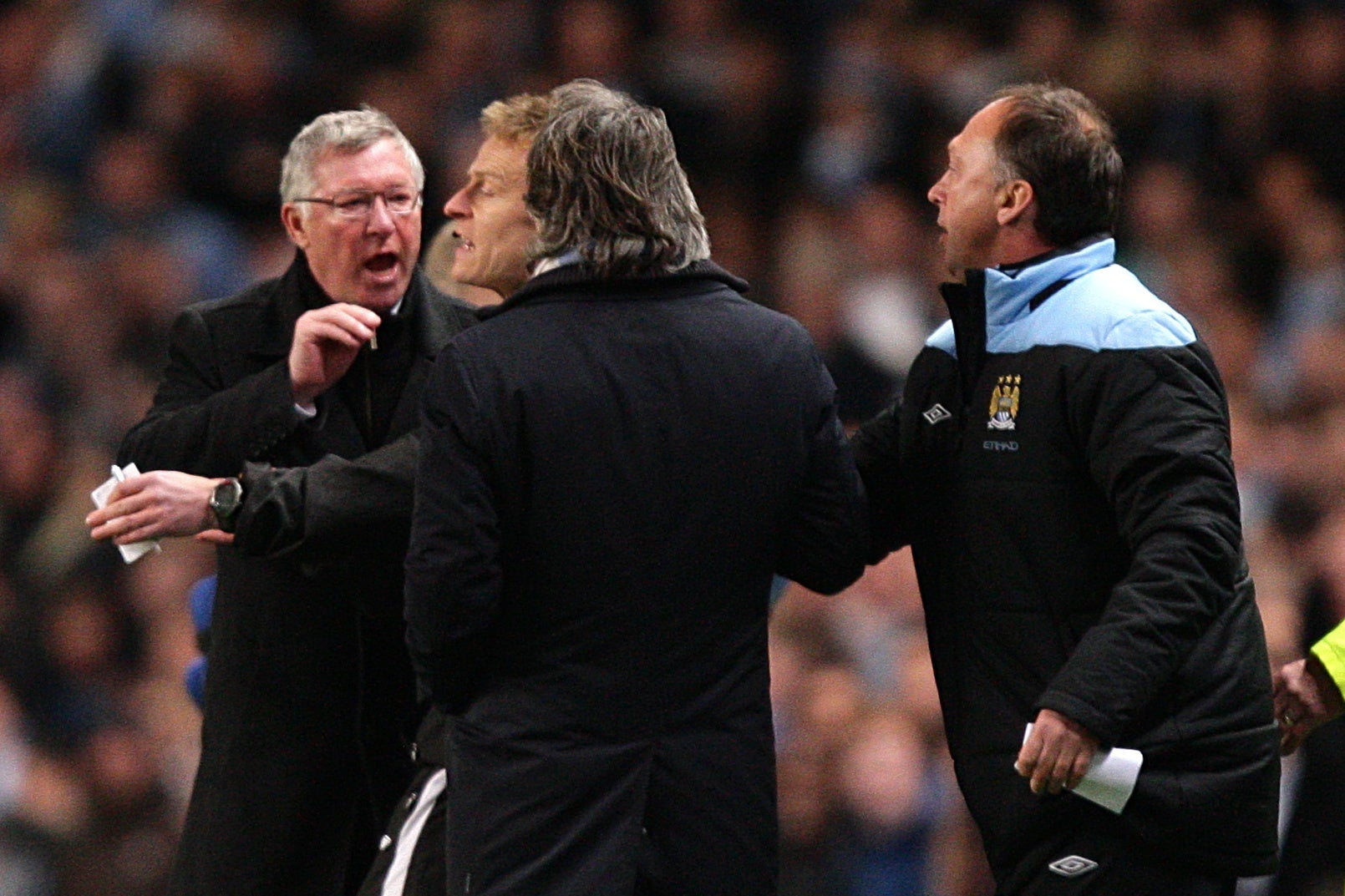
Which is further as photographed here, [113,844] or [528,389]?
[113,844]

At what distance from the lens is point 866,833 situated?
586cm

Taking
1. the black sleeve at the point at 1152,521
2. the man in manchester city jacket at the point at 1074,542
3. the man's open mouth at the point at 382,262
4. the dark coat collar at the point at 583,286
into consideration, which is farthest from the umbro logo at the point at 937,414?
the man's open mouth at the point at 382,262

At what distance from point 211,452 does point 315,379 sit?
0.20 meters

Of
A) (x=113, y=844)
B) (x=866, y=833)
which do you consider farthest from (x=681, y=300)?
(x=113, y=844)

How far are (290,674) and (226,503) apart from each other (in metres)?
0.51

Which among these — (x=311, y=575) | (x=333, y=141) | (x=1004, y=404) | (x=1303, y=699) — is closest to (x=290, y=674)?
(x=311, y=575)

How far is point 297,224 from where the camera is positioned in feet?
12.9

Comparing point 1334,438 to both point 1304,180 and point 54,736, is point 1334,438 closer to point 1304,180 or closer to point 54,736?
point 1304,180

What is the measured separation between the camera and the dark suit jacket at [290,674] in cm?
383

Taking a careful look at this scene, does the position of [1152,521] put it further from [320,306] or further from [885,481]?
[320,306]

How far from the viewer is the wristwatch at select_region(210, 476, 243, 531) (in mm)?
3488

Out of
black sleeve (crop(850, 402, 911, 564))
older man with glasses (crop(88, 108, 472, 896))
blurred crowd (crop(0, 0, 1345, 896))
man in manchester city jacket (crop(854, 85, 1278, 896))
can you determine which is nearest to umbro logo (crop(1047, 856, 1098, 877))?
man in manchester city jacket (crop(854, 85, 1278, 896))

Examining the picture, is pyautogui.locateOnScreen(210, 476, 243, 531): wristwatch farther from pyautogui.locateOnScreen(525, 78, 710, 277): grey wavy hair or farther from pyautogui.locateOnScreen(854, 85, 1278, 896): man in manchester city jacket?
pyautogui.locateOnScreen(854, 85, 1278, 896): man in manchester city jacket

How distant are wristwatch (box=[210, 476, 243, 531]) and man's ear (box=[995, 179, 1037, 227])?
1182 millimetres
